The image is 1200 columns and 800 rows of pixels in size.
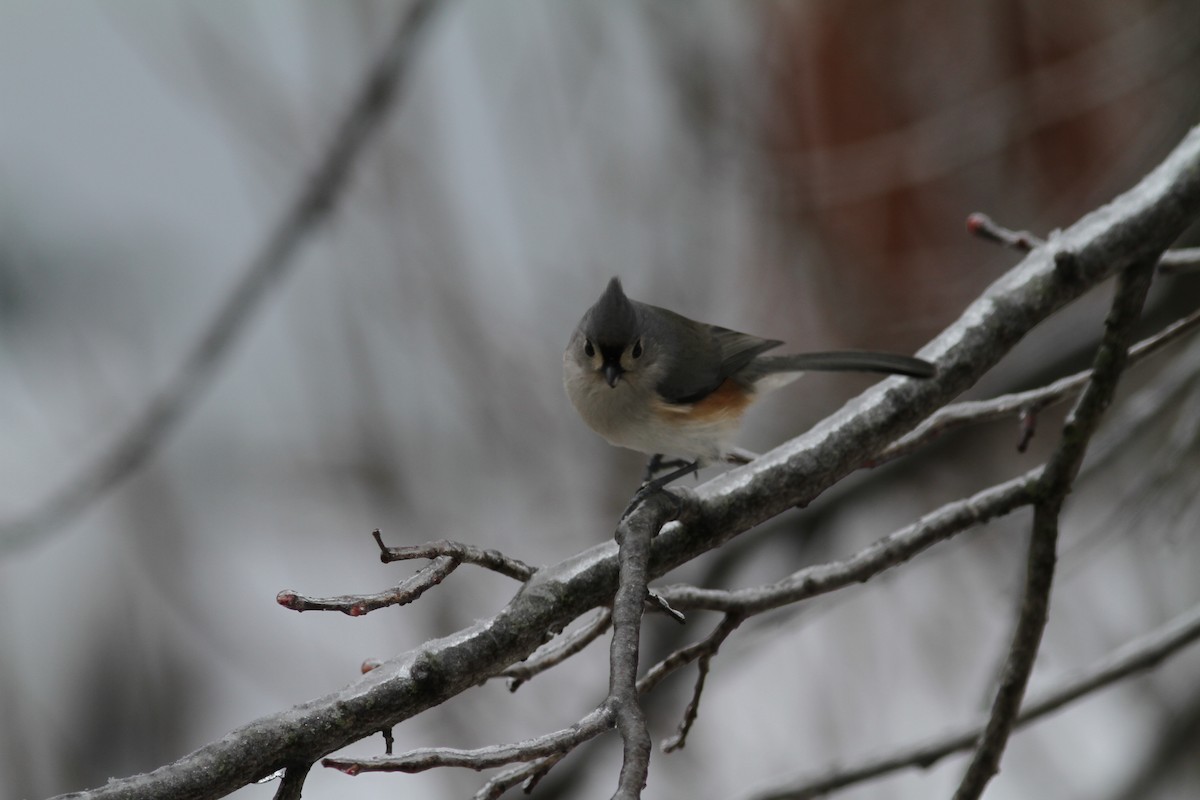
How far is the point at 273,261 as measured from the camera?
1.56 m

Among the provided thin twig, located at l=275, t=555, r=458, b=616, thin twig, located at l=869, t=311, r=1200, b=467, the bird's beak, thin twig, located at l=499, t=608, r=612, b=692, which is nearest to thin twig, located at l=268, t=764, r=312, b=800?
thin twig, located at l=275, t=555, r=458, b=616

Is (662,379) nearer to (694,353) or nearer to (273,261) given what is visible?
(694,353)

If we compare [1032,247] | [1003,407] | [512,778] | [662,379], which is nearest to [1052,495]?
[1003,407]

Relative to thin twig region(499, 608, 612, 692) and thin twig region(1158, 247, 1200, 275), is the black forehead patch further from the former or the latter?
thin twig region(1158, 247, 1200, 275)

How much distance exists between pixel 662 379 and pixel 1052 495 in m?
0.63

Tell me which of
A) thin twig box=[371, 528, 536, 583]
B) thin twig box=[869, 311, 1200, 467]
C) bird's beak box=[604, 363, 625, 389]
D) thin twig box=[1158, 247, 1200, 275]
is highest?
bird's beak box=[604, 363, 625, 389]

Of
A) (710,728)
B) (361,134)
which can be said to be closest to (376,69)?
(361,134)

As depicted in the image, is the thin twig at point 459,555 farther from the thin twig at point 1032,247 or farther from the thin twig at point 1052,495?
the thin twig at point 1032,247

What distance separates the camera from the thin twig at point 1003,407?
4.48 feet

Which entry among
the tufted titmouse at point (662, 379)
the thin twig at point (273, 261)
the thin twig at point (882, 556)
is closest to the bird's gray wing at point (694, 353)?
the tufted titmouse at point (662, 379)

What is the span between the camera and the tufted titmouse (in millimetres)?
1685

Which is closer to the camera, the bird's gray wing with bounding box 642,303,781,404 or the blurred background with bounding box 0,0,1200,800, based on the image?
the bird's gray wing with bounding box 642,303,781,404

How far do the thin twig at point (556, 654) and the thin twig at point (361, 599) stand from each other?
0.23 metres

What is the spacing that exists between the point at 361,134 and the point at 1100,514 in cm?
395
